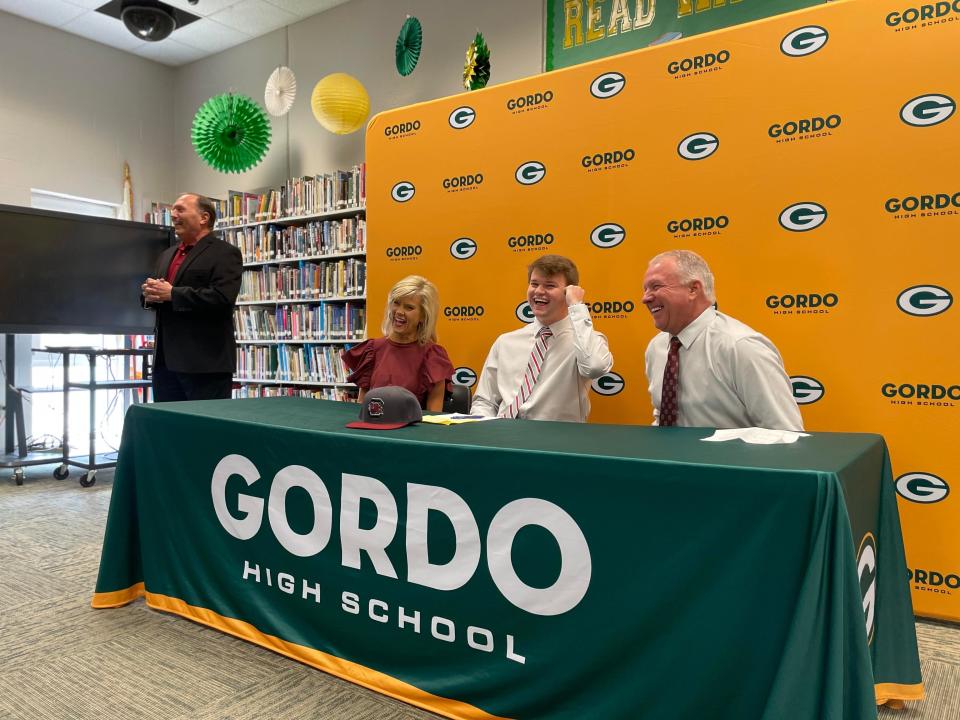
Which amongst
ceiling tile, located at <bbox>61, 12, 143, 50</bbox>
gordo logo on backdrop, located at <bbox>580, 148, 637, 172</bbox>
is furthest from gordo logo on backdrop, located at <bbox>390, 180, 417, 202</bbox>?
ceiling tile, located at <bbox>61, 12, 143, 50</bbox>

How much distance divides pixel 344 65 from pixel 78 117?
2.71 meters

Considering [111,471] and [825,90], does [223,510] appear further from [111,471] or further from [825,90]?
[111,471]

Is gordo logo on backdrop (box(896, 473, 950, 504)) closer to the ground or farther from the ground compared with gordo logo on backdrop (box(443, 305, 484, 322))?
closer to the ground

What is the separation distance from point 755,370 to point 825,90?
1.25m

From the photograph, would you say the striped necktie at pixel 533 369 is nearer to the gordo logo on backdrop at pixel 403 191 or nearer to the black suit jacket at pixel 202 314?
the gordo logo on backdrop at pixel 403 191

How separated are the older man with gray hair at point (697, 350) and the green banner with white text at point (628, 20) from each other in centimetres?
207

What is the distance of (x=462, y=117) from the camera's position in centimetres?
340

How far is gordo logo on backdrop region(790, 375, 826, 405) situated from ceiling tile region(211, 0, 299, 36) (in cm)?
526

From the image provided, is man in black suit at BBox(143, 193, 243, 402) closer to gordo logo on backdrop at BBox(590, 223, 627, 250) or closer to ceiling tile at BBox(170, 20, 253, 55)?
gordo logo on backdrop at BBox(590, 223, 627, 250)

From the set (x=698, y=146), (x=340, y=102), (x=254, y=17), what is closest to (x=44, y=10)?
(x=254, y=17)

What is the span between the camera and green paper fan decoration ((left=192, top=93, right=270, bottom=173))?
5.29m

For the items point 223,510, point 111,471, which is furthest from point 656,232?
point 111,471

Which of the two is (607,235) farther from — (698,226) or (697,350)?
(697,350)

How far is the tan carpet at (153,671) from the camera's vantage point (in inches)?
63.7
